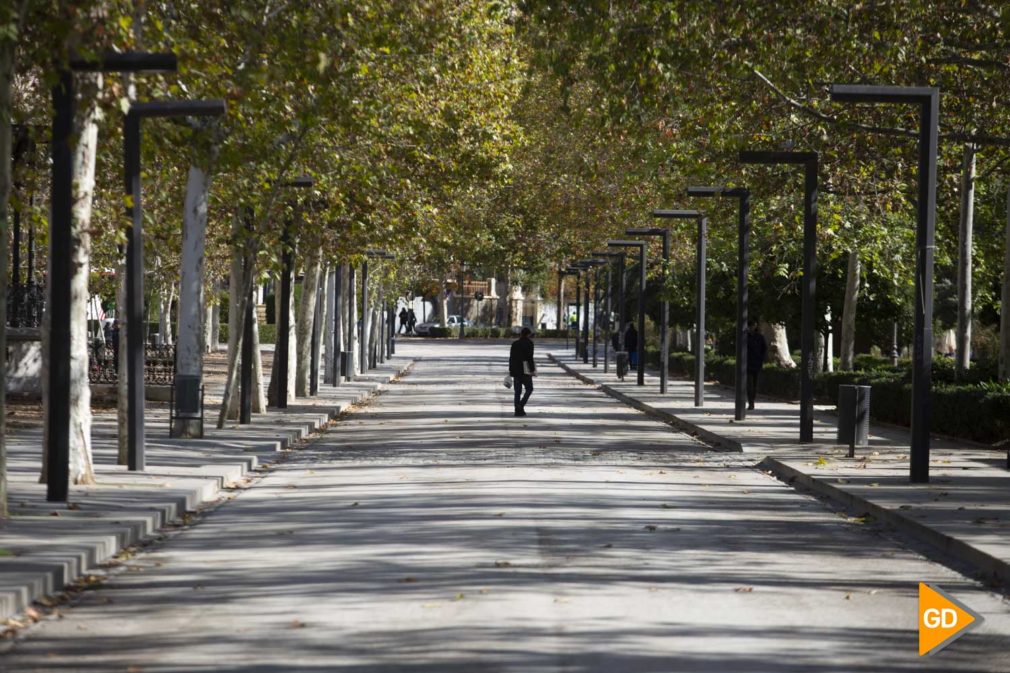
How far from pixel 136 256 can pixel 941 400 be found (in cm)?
1368

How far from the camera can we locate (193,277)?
81.1ft

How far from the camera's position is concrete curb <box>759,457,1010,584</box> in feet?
39.6

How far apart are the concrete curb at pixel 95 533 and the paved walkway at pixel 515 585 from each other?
0.94 feet

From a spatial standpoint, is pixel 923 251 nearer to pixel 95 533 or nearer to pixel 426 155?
pixel 95 533

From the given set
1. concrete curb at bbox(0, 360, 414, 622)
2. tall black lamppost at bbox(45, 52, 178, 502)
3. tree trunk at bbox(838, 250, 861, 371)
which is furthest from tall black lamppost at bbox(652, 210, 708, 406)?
tall black lamppost at bbox(45, 52, 178, 502)

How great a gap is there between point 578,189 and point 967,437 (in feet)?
134

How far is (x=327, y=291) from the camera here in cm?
4891

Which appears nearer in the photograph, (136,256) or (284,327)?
(136,256)

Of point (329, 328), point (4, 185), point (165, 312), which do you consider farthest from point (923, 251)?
point (165, 312)

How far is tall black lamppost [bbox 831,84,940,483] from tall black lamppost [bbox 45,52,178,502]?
7.83m

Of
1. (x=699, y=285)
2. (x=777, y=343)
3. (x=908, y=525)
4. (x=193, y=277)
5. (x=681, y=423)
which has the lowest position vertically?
(x=681, y=423)

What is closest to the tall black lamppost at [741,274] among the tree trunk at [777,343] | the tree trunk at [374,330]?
the tree trunk at [777,343]

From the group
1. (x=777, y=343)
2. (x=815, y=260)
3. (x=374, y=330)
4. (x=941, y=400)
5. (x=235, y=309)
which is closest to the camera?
(x=815, y=260)

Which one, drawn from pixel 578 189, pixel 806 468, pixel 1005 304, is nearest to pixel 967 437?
pixel 1005 304
